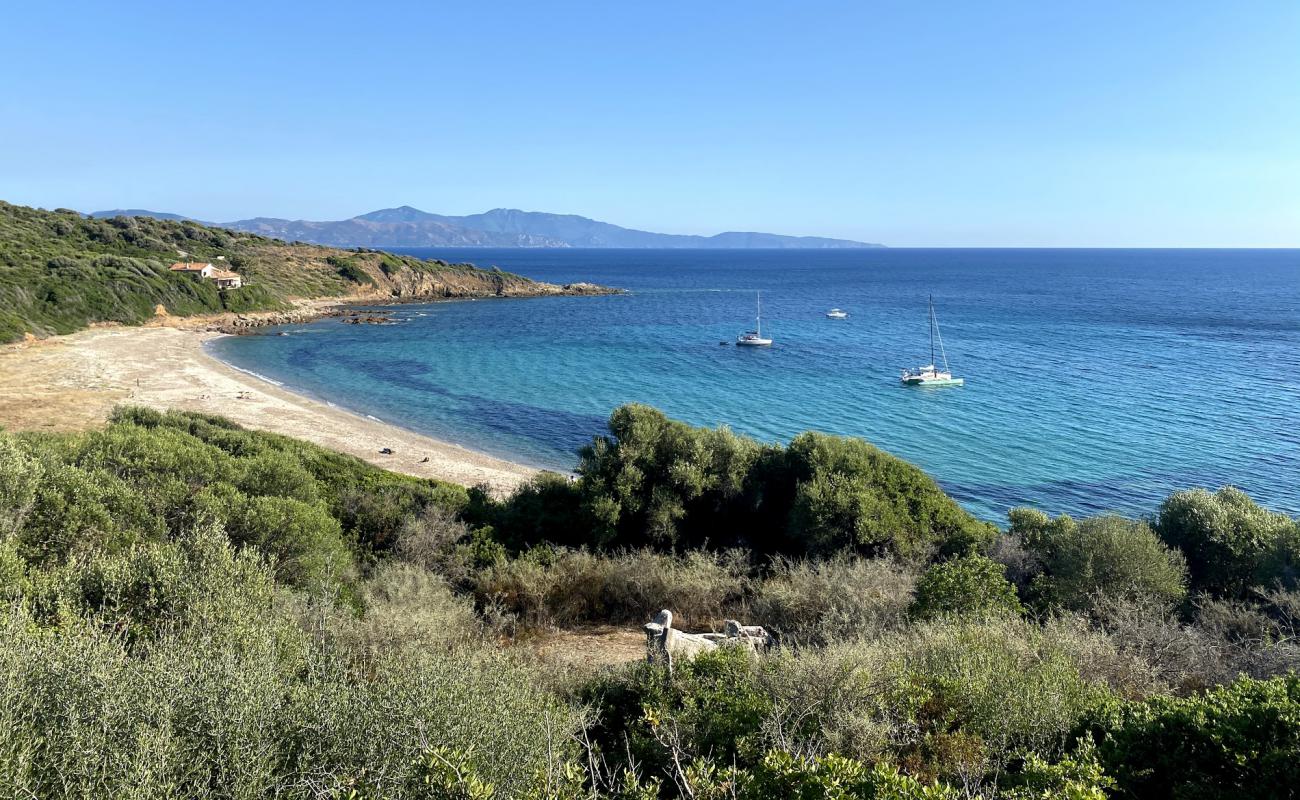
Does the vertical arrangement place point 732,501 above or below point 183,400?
above

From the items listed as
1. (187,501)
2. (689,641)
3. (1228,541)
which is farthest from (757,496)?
(187,501)

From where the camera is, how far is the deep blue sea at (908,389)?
28688 mm

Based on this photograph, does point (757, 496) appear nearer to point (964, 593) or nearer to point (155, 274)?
point (964, 593)

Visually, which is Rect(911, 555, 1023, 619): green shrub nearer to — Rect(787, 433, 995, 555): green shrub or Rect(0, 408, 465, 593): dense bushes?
Rect(787, 433, 995, 555): green shrub

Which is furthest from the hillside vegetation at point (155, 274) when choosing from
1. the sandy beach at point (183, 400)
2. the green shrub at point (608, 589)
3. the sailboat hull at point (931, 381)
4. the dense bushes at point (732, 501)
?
the sailboat hull at point (931, 381)

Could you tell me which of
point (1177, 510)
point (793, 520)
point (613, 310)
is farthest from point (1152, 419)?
point (613, 310)

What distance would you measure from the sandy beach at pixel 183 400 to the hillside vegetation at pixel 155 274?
670 cm

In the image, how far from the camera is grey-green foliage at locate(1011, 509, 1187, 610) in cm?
1211

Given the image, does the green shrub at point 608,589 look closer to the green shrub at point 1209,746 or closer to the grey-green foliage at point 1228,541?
the green shrub at point 1209,746

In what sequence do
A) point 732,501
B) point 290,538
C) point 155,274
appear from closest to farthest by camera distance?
point 290,538
point 732,501
point 155,274

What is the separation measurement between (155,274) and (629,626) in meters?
74.6

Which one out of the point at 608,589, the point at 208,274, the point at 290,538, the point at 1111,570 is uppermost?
the point at 208,274

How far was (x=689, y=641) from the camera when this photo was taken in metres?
10.4

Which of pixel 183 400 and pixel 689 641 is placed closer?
pixel 689 641
